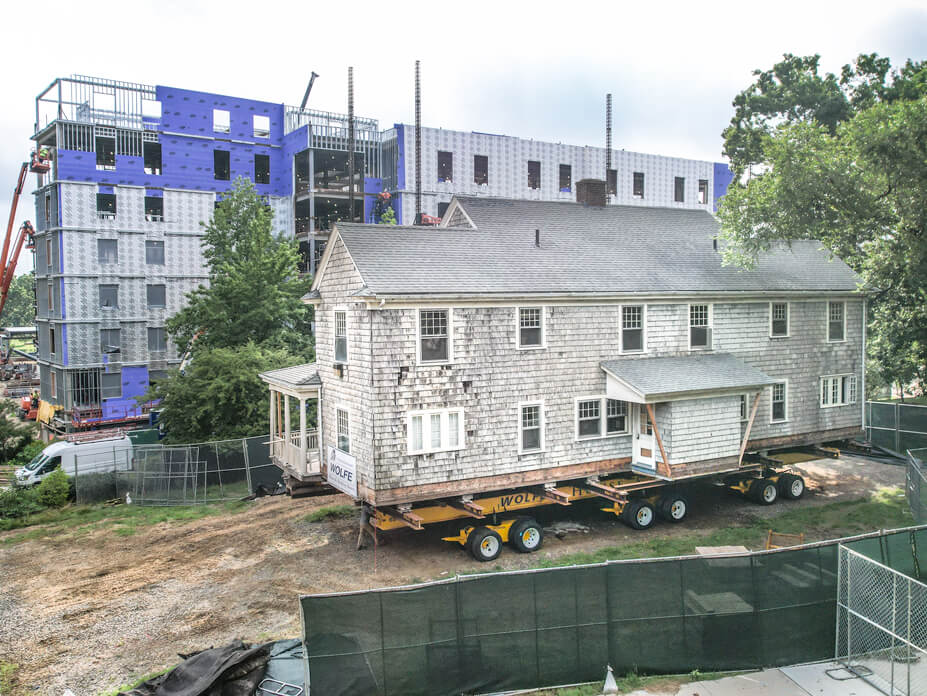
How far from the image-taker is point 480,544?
19.7m

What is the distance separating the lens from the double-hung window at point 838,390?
85.5ft

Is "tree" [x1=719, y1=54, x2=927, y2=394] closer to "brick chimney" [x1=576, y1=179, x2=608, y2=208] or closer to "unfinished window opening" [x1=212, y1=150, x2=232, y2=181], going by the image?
"brick chimney" [x1=576, y1=179, x2=608, y2=208]

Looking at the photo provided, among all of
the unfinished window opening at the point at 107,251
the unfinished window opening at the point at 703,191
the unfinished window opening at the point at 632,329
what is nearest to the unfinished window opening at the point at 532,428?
the unfinished window opening at the point at 632,329

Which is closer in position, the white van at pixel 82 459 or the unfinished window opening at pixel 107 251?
the white van at pixel 82 459

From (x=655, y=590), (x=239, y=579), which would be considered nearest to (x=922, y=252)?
(x=655, y=590)

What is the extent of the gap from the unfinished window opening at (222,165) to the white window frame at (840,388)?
42860 millimetres

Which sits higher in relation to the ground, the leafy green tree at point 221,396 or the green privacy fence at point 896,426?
the leafy green tree at point 221,396

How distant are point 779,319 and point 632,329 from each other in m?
6.41

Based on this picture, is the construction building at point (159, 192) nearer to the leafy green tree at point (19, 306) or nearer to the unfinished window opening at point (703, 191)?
the unfinished window opening at point (703, 191)

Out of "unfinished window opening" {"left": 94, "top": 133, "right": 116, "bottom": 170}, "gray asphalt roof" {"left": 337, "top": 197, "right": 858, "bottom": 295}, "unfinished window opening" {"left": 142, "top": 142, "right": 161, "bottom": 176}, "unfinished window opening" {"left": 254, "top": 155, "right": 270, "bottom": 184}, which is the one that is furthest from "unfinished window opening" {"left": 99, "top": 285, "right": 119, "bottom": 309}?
"gray asphalt roof" {"left": 337, "top": 197, "right": 858, "bottom": 295}

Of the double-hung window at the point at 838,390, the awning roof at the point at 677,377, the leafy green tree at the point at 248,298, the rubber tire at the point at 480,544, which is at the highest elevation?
the leafy green tree at the point at 248,298

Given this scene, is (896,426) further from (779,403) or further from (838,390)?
(779,403)

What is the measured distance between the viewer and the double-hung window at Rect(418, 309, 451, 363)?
19.4 meters

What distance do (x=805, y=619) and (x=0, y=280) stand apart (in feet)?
223
